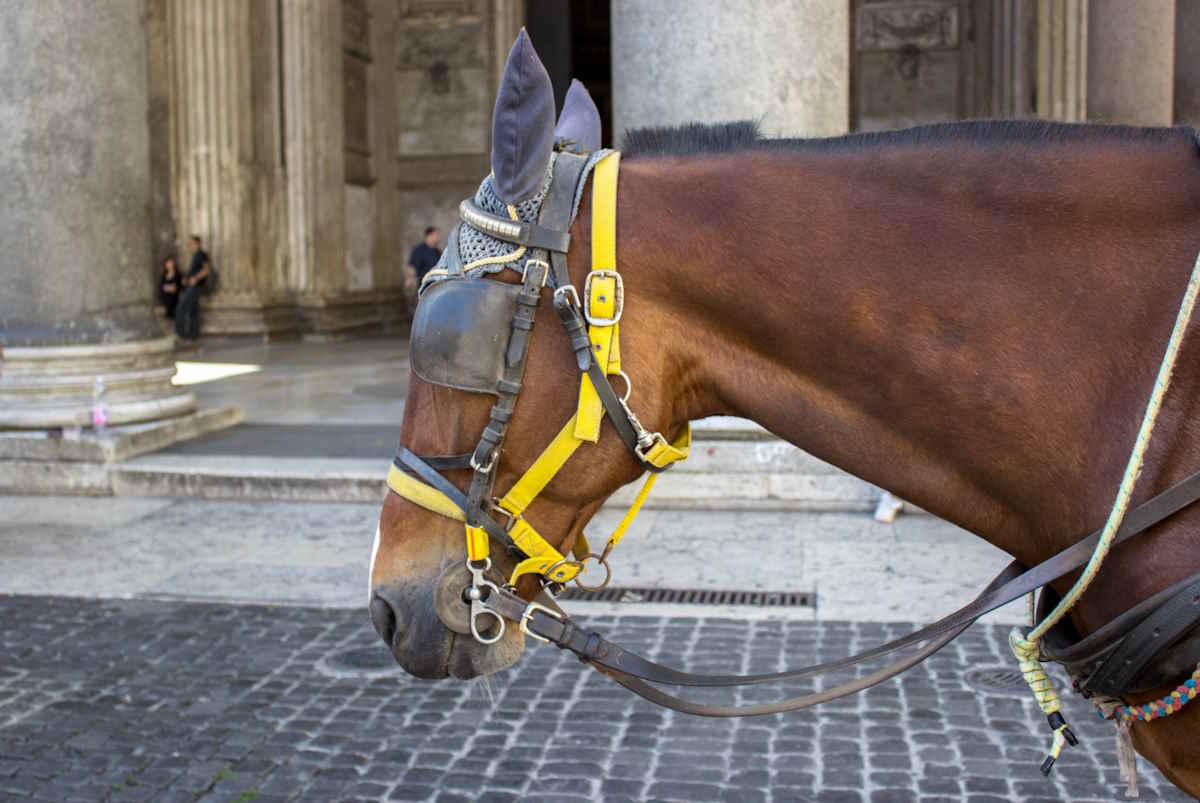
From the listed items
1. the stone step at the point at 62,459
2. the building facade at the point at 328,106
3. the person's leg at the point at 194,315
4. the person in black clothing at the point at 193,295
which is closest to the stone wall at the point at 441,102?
the building facade at the point at 328,106

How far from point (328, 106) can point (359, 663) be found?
A: 15.4m

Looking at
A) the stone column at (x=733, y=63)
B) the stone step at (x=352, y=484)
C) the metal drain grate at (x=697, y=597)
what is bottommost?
the metal drain grate at (x=697, y=597)

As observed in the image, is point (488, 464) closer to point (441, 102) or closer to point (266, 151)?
point (266, 151)

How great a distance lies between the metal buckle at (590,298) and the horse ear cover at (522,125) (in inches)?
6.7

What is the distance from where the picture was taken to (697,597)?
605 cm

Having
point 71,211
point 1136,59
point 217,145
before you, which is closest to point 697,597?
point 71,211

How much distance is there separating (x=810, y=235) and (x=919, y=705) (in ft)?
10.0

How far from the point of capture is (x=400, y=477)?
84.0 inches

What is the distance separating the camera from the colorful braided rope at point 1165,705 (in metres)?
1.87

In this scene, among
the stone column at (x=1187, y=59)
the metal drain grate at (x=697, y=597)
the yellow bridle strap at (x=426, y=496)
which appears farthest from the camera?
the stone column at (x=1187, y=59)

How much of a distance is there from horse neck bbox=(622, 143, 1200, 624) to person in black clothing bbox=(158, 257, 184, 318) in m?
16.8

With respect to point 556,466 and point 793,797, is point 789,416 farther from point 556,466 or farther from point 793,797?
point 793,797

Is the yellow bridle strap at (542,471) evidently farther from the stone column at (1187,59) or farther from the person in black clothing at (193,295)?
the person in black clothing at (193,295)

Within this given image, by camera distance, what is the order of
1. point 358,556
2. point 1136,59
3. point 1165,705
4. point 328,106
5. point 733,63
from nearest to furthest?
point 1165,705, point 358,556, point 733,63, point 1136,59, point 328,106
